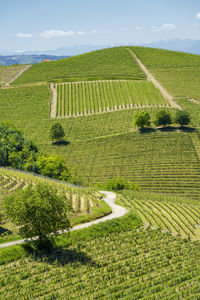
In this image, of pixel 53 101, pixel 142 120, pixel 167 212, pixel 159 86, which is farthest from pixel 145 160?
pixel 159 86

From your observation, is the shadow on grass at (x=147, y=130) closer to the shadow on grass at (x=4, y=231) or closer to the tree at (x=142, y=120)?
the tree at (x=142, y=120)

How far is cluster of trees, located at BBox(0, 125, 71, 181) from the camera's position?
8894cm

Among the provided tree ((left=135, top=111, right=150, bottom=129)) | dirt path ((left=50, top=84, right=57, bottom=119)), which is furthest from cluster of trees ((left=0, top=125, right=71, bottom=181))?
tree ((left=135, top=111, right=150, bottom=129))

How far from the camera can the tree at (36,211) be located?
127 ft

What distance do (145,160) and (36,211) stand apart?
63.0m

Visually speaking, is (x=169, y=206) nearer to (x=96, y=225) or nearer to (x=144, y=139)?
(x=96, y=225)

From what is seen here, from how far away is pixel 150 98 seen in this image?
480 ft

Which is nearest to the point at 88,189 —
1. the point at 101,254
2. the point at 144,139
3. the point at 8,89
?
the point at 101,254

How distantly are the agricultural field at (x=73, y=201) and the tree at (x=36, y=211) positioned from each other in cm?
384

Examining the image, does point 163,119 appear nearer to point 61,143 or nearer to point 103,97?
point 61,143

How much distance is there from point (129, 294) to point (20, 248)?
1618 centimetres

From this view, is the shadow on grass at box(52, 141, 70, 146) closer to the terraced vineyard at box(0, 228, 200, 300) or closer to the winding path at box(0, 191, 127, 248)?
the winding path at box(0, 191, 127, 248)

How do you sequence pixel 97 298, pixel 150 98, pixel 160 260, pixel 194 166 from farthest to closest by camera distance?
pixel 150 98
pixel 194 166
pixel 160 260
pixel 97 298

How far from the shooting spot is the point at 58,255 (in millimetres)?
41062
